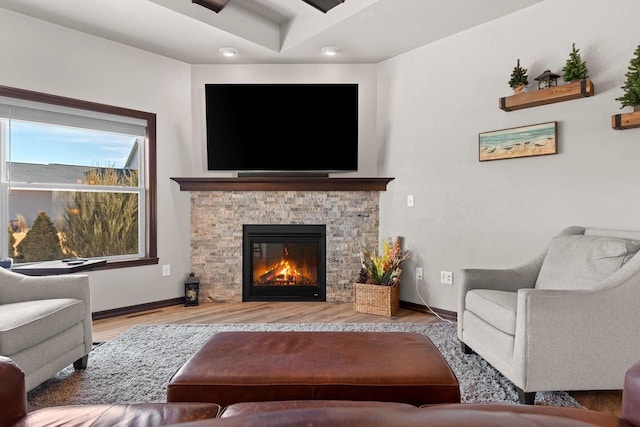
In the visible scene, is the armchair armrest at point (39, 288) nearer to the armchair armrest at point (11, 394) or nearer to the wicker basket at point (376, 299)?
the armchair armrest at point (11, 394)

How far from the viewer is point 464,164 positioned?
3.36 metres

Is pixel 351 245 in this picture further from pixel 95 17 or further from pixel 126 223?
pixel 95 17

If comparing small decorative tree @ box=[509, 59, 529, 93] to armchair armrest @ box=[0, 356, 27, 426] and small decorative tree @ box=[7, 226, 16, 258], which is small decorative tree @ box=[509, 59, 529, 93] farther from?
small decorative tree @ box=[7, 226, 16, 258]

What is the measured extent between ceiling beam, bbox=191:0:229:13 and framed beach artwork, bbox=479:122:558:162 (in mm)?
2459

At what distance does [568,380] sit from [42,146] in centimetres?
421

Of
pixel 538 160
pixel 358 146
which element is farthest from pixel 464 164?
pixel 358 146

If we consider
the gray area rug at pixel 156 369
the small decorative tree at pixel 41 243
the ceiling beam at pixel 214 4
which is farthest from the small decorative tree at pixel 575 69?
the small decorative tree at pixel 41 243

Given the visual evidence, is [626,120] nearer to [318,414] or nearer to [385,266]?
[385,266]

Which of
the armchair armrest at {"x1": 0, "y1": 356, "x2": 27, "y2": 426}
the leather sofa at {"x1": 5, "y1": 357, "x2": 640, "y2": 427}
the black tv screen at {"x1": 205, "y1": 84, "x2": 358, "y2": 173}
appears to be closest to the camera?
the leather sofa at {"x1": 5, "y1": 357, "x2": 640, "y2": 427}

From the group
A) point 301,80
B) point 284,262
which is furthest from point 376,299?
point 301,80

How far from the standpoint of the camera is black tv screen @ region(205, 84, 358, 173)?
150 inches

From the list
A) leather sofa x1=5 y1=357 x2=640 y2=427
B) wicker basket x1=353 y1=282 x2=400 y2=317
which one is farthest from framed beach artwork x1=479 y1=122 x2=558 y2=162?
leather sofa x1=5 y1=357 x2=640 y2=427

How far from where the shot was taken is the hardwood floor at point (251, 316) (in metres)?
3.29

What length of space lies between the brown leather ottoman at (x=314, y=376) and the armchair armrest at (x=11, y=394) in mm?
421
